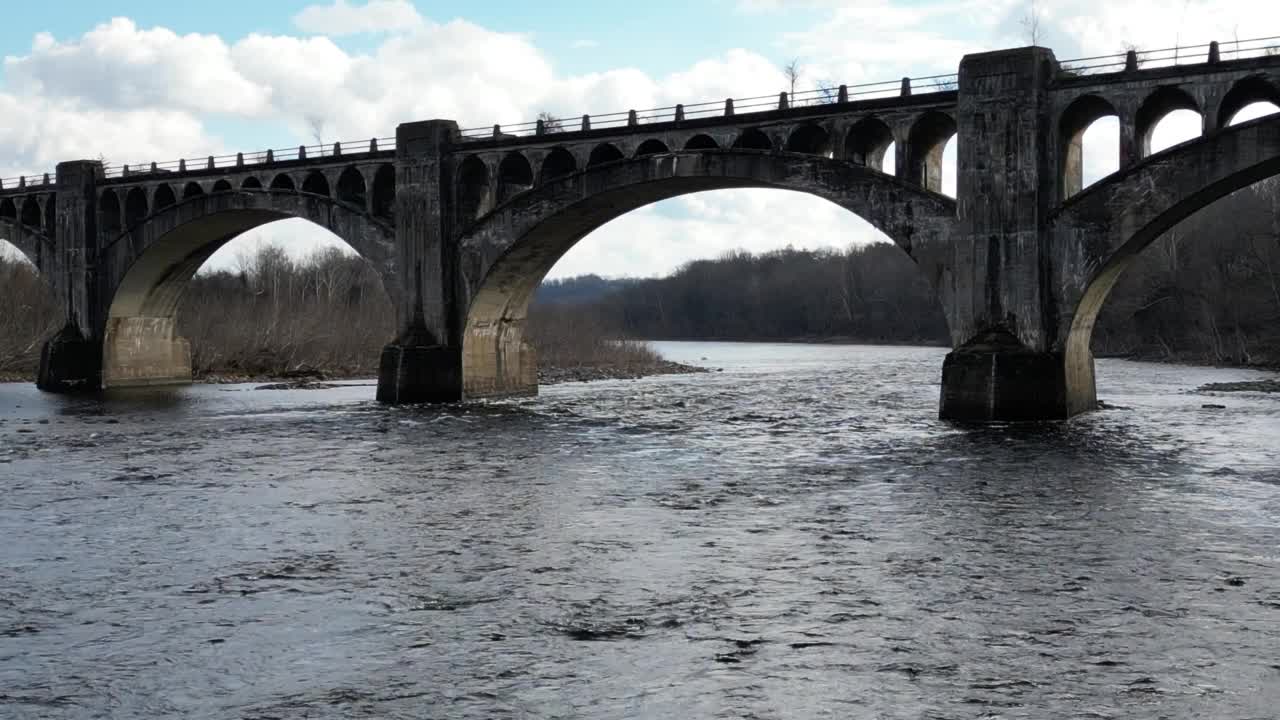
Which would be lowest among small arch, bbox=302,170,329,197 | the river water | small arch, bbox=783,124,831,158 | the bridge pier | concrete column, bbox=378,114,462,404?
the river water

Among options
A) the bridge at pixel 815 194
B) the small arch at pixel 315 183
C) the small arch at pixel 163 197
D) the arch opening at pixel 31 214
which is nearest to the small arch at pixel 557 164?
the bridge at pixel 815 194

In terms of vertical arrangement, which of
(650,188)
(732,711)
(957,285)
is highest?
(650,188)

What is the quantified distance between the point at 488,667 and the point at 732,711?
2228 millimetres

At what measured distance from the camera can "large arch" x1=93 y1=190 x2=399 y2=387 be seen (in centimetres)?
4412

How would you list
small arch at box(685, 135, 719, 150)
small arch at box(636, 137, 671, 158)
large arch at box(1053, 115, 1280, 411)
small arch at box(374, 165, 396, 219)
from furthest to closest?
1. small arch at box(374, 165, 396, 219)
2. small arch at box(636, 137, 671, 158)
3. small arch at box(685, 135, 719, 150)
4. large arch at box(1053, 115, 1280, 411)

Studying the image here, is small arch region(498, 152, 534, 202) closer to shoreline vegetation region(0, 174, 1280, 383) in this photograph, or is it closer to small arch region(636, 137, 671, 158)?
small arch region(636, 137, 671, 158)

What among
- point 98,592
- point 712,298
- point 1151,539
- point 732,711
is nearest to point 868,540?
point 1151,539

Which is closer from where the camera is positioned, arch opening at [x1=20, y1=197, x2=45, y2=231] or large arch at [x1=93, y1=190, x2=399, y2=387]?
large arch at [x1=93, y1=190, x2=399, y2=387]

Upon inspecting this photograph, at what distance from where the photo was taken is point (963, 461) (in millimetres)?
25047

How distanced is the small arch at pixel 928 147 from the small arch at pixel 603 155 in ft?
31.1

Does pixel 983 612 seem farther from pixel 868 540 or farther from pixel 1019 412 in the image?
pixel 1019 412

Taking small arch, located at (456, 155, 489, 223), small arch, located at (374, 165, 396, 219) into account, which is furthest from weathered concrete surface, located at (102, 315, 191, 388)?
small arch, located at (456, 155, 489, 223)

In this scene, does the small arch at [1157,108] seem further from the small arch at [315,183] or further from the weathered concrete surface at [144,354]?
the weathered concrete surface at [144,354]

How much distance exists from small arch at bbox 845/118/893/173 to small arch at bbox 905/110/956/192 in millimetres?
1028
